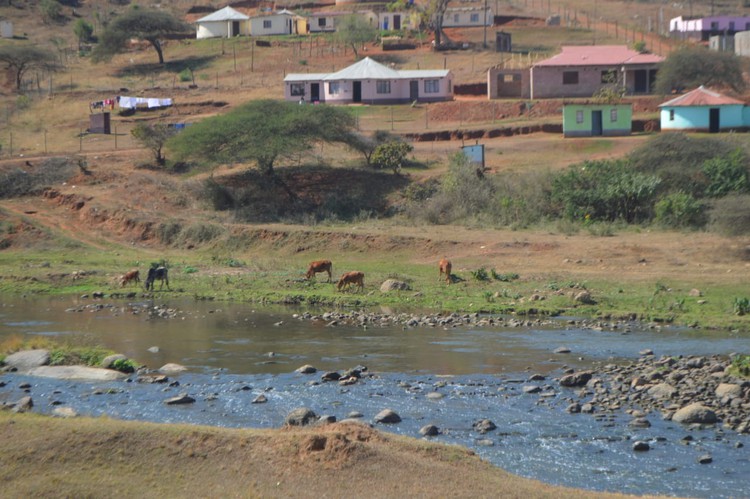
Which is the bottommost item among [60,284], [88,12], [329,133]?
[60,284]

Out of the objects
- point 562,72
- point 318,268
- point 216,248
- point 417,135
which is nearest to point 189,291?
point 318,268

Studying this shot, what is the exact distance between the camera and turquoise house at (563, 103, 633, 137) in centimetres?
5503

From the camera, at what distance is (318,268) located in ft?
111

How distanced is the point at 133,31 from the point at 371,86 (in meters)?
26.5

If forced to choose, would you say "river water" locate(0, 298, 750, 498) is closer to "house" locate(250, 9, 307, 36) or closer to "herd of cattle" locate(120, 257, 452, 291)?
"herd of cattle" locate(120, 257, 452, 291)

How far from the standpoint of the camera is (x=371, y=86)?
70.2 meters

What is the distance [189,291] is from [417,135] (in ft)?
88.1

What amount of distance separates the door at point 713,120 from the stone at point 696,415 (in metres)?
39.0

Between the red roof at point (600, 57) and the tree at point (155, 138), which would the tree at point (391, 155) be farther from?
the red roof at point (600, 57)

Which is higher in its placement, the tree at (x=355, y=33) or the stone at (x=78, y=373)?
the tree at (x=355, y=33)

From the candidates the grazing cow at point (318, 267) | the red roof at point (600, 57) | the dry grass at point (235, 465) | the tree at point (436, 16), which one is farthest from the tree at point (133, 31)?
the dry grass at point (235, 465)

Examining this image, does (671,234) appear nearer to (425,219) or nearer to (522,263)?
(522,263)

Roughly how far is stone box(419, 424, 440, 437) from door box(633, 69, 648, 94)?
2132 inches

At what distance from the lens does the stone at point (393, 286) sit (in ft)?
104
